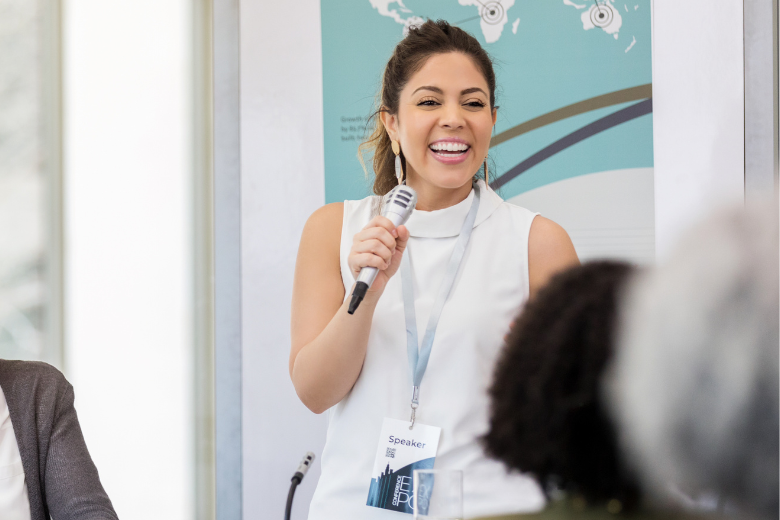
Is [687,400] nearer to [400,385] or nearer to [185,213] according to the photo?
[400,385]

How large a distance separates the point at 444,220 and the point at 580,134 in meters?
0.97

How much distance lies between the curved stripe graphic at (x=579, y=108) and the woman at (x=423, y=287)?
2.32 feet

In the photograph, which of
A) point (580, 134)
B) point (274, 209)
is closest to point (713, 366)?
point (580, 134)

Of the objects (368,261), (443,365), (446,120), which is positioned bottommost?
(443,365)

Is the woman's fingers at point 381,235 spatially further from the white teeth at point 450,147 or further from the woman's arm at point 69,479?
the woman's arm at point 69,479

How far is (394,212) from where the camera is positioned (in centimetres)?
131

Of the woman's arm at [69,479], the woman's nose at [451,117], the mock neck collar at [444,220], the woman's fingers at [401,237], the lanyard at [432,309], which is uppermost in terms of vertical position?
Answer: the woman's nose at [451,117]

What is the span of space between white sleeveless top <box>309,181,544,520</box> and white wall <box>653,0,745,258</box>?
92 cm

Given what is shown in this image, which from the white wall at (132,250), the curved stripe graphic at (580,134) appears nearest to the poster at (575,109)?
the curved stripe graphic at (580,134)

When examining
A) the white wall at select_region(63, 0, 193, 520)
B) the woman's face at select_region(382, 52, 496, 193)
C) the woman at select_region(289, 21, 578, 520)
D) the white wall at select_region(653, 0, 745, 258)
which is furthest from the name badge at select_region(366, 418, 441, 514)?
the white wall at select_region(63, 0, 193, 520)

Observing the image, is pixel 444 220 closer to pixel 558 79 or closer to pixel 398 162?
pixel 398 162

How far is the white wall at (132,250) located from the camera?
2.83m

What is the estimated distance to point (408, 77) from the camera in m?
1.67

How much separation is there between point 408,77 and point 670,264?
139 cm
